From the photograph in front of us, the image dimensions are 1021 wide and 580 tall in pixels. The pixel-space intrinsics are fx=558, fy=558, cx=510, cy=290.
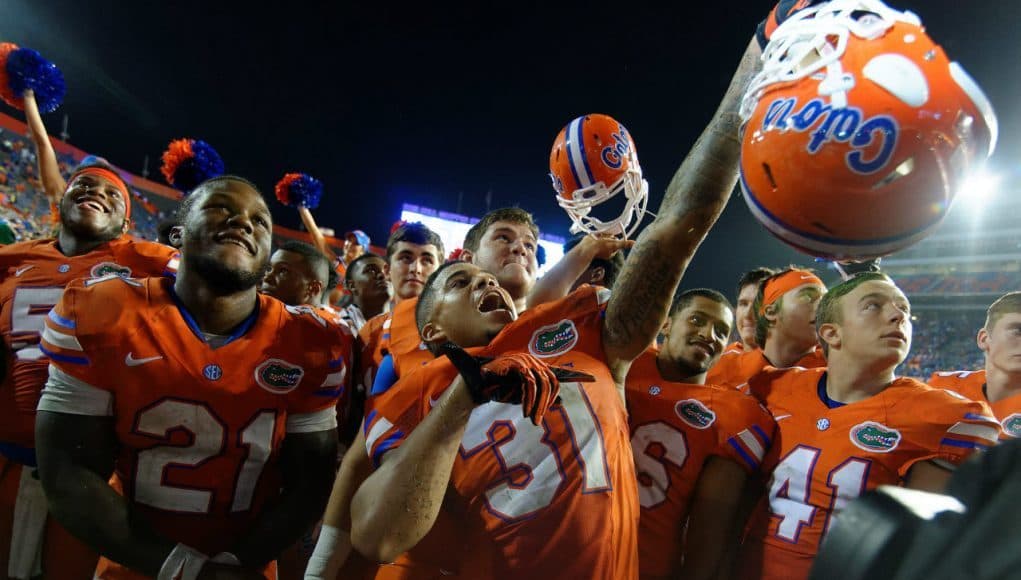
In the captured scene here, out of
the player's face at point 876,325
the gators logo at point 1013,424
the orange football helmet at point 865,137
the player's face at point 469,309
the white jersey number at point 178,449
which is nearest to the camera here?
the orange football helmet at point 865,137

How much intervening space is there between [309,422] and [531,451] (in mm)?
901

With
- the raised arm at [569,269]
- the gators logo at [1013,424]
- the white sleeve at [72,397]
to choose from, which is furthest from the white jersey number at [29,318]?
the gators logo at [1013,424]

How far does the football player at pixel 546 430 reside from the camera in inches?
53.8

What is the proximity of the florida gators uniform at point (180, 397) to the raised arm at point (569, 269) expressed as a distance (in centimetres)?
94

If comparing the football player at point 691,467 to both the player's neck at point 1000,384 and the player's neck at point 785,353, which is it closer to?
the player's neck at point 785,353

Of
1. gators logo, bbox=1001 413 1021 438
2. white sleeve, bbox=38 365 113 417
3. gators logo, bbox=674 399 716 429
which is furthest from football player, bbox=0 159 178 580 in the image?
gators logo, bbox=1001 413 1021 438

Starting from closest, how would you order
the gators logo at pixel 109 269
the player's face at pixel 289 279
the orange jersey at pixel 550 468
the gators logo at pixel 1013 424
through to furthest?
the orange jersey at pixel 550 468, the gators logo at pixel 1013 424, the gators logo at pixel 109 269, the player's face at pixel 289 279

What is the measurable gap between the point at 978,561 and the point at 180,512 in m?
2.09

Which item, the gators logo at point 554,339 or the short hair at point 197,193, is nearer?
the gators logo at point 554,339

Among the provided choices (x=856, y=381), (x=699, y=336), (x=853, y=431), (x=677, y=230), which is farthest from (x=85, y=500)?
(x=856, y=381)

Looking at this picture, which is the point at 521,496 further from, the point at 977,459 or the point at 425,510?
the point at 977,459

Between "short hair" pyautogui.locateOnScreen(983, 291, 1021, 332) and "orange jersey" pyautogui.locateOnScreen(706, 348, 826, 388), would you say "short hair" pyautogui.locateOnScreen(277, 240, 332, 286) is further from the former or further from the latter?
"short hair" pyautogui.locateOnScreen(983, 291, 1021, 332)

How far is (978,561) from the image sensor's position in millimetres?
471

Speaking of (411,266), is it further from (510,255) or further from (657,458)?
(657,458)
